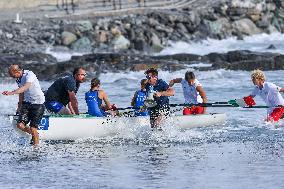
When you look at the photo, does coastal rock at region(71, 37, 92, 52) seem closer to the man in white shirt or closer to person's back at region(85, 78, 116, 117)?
person's back at region(85, 78, 116, 117)

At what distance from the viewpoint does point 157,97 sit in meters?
22.6

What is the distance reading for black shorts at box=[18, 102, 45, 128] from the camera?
20.4m

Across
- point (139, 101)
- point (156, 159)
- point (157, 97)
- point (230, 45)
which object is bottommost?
point (230, 45)

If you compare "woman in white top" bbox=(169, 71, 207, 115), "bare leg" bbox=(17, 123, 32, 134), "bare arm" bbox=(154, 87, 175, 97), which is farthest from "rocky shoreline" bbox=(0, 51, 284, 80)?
"bare leg" bbox=(17, 123, 32, 134)

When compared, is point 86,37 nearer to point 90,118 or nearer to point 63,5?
point 63,5

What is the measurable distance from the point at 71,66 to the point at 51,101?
20.6 meters

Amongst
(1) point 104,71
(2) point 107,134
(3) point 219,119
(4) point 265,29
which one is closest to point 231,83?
(1) point 104,71

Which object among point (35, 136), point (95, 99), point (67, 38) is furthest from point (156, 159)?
point (67, 38)

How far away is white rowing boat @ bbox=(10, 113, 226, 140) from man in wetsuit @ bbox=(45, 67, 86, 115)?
1.07ft

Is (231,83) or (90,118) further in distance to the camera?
(231,83)

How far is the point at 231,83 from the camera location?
125ft

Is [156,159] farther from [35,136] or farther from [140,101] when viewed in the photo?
[140,101]

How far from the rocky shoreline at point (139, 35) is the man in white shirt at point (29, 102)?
20.5m

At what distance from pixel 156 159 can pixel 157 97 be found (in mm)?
3645
